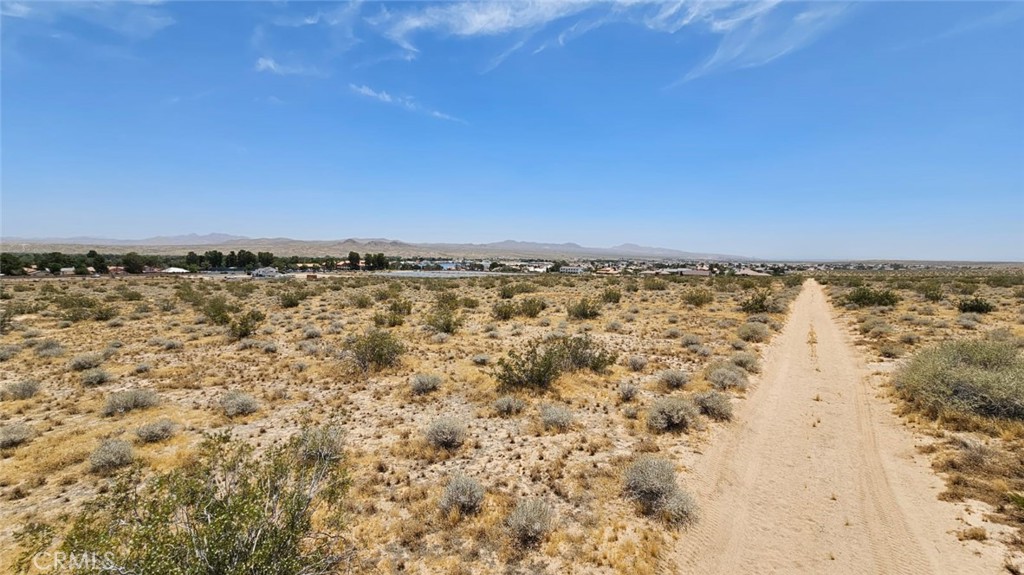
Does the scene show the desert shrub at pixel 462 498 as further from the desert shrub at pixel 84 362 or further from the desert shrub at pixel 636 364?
the desert shrub at pixel 84 362

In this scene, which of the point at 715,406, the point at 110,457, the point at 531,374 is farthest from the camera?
the point at 531,374

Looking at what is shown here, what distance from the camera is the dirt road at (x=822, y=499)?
5.25 m

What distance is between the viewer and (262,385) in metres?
11.8

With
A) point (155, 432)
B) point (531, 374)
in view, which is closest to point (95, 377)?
point (155, 432)

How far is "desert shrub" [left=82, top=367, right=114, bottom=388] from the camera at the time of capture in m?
11.6

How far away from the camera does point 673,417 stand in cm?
906

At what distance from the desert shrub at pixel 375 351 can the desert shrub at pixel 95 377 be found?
6.91 metres

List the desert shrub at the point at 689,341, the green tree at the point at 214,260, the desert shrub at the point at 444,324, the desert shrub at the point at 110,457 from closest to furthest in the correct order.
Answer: the desert shrub at the point at 110,457 → the desert shrub at the point at 689,341 → the desert shrub at the point at 444,324 → the green tree at the point at 214,260

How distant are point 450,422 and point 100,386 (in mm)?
11421

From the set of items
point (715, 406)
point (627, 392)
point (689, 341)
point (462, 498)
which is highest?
point (689, 341)

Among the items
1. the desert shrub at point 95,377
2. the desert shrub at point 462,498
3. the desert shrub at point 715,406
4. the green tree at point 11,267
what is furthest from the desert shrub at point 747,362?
the green tree at point 11,267

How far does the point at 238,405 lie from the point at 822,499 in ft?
41.4

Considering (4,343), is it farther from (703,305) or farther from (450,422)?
(703,305)

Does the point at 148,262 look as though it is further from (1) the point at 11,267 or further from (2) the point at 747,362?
(2) the point at 747,362
